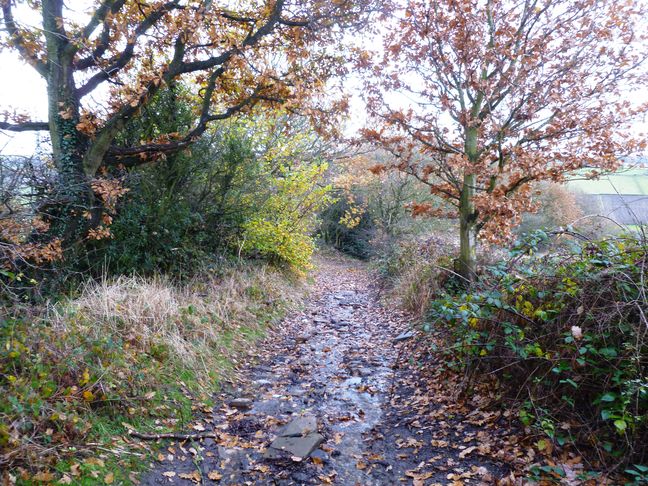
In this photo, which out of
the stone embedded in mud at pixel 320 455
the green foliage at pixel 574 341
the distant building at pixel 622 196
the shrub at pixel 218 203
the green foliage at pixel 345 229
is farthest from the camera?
the green foliage at pixel 345 229

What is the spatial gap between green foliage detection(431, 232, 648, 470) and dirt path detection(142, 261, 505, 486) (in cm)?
78

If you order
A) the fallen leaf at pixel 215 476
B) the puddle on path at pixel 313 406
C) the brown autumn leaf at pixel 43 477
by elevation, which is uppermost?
the brown autumn leaf at pixel 43 477

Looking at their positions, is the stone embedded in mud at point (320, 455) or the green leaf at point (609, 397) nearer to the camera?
the green leaf at point (609, 397)

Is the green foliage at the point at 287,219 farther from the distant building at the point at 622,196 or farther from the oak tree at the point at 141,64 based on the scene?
the distant building at the point at 622,196

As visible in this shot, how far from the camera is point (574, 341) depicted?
11.7 ft

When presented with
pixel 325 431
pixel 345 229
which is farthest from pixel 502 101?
pixel 345 229

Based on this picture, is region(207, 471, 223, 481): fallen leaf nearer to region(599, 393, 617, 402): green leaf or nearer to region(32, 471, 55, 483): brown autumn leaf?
region(32, 471, 55, 483): brown autumn leaf

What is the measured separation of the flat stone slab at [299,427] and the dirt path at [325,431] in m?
0.01

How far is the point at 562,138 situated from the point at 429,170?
2.17 m

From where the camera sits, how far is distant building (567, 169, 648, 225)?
412 centimetres

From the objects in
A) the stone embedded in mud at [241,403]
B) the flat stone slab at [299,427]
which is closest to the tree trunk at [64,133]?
the stone embedded in mud at [241,403]

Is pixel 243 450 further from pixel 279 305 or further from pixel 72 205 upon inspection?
pixel 279 305

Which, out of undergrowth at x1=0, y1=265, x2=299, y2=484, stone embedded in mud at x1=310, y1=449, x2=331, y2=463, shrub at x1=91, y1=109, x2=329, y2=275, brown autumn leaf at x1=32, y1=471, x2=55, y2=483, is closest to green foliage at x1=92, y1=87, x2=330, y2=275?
shrub at x1=91, y1=109, x2=329, y2=275

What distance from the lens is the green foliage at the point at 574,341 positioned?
3184 mm
